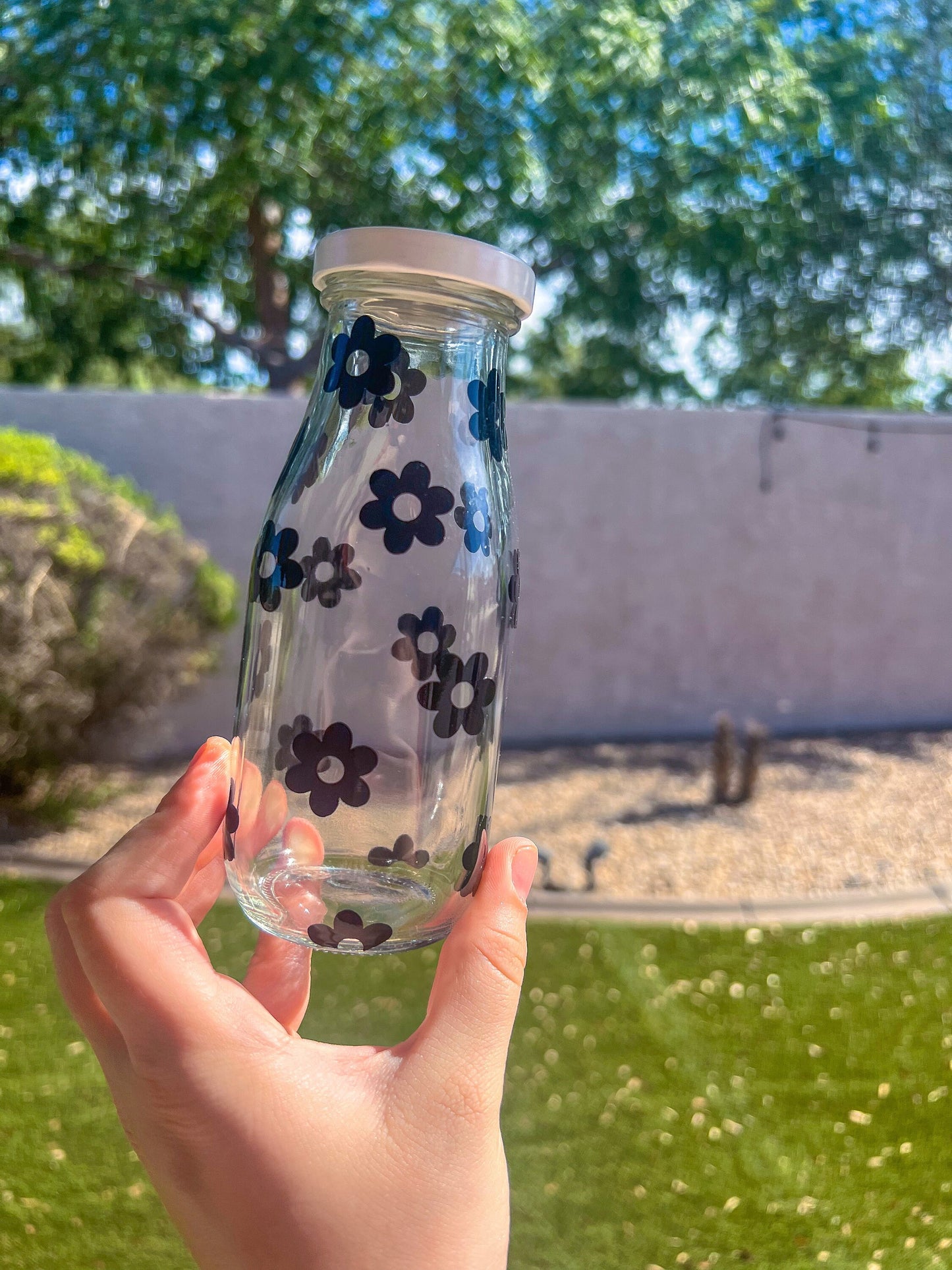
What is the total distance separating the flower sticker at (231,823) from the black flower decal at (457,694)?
0.52ft

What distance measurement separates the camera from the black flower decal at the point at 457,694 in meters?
0.71

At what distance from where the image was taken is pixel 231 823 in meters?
0.77

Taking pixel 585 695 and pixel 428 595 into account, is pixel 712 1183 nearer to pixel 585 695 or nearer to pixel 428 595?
pixel 428 595

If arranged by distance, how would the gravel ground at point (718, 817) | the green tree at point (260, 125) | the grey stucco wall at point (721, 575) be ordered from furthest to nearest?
1. the green tree at point (260, 125)
2. the grey stucco wall at point (721, 575)
3. the gravel ground at point (718, 817)

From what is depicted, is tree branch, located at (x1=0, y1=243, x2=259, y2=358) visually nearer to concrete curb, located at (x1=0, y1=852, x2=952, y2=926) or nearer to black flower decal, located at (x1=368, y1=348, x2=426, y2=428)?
concrete curb, located at (x1=0, y1=852, x2=952, y2=926)

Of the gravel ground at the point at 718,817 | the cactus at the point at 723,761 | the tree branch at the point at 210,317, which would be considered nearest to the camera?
the gravel ground at the point at 718,817

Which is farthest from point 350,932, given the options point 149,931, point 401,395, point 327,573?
point 401,395

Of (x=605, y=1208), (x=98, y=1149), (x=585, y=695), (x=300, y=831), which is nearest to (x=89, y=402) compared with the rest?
(x=585, y=695)

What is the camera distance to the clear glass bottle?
2.31 ft

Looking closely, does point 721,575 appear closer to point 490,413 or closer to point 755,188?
point 755,188

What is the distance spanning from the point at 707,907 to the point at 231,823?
2685mm

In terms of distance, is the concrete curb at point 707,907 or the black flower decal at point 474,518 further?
the concrete curb at point 707,907

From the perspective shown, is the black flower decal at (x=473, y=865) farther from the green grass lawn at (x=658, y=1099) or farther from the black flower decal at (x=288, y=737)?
the green grass lawn at (x=658, y=1099)

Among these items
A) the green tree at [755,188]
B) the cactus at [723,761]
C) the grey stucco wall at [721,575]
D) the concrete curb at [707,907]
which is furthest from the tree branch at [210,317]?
the concrete curb at [707,907]
